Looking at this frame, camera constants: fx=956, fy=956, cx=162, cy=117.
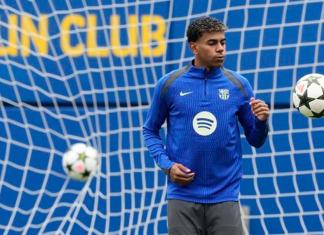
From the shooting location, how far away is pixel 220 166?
4.50 m

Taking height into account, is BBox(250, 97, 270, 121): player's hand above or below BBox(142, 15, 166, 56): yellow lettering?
above

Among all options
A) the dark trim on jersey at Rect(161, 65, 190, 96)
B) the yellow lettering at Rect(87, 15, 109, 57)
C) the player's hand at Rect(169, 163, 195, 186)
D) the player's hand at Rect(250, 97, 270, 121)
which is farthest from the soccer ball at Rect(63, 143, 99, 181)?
the player's hand at Rect(250, 97, 270, 121)

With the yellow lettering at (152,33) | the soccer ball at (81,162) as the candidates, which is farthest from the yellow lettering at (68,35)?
the soccer ball at (81,162)

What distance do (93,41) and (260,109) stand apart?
2.33 meters

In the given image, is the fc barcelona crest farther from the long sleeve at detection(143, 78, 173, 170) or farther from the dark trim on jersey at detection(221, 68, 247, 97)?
the long sleeve at detection(143, 78, 173, 170)

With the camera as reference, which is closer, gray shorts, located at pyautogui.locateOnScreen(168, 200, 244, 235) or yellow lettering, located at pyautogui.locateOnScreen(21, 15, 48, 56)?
gray shorts, located at pyautogui.locateOnScreen(168, 200, 244, 235)

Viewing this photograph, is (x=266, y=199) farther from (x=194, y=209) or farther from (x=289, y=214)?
(x=194, y=209)

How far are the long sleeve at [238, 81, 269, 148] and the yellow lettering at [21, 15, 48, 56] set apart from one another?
85.3 inches

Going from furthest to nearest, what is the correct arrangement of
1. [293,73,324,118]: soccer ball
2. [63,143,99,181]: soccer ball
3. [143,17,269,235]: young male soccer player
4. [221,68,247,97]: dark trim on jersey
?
[63,143,99,181]: soccer ball < [293,73,324,118]: soccer ball < [221,68,247,97]: dark trim on jersey < [143,17,269,235]: young male soccer player

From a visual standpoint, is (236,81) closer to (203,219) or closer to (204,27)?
(204,27)

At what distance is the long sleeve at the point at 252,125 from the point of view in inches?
177

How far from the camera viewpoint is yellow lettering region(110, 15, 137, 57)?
6.43 meters

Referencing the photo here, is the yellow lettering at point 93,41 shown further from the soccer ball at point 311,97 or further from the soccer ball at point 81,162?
the soccer ball at point 311,97

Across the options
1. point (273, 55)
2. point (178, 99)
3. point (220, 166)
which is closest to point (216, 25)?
point (178, 99)
